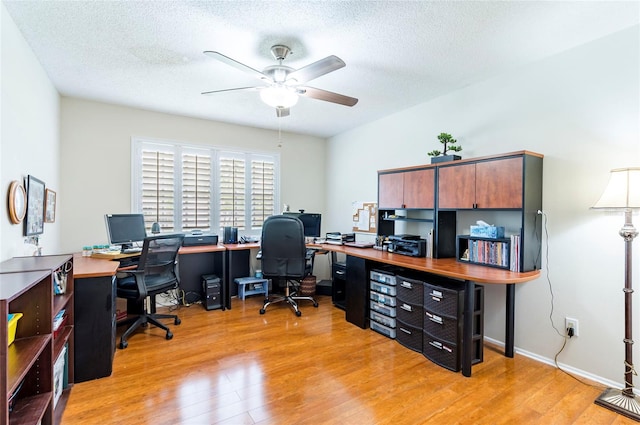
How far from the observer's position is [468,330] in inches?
93.6

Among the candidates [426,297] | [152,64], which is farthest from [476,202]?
[152,64]

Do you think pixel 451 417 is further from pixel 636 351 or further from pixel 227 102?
pixel 227 102

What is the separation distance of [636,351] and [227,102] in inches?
170

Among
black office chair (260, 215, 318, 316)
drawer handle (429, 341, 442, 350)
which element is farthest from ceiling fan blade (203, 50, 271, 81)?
drawer handle (429, 341, 442, 350)

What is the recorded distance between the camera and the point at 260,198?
4.86m

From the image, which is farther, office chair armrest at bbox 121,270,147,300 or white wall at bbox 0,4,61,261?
office chair armrest at bbox 121,270,147,300

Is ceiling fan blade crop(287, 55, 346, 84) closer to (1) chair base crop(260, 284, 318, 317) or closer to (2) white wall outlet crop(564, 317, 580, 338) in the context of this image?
(1) chair base crop(260, 284, 318, 317)

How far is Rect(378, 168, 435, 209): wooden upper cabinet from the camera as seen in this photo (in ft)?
10.5

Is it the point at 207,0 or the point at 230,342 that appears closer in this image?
the point at 207,0

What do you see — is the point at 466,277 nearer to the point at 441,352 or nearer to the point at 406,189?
the point at 441,352

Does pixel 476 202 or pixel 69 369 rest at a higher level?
pixel 476 202

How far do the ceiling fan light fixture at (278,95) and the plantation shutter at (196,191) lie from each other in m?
2.20

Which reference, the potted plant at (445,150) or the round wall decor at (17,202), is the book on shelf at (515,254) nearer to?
the potted plant at (445,150)

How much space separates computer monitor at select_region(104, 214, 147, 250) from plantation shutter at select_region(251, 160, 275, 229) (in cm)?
161
